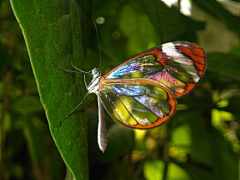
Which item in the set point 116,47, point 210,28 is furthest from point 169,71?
point 210,28

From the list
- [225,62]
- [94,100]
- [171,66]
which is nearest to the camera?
[171,66]

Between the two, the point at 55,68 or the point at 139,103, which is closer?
the point at 55,68

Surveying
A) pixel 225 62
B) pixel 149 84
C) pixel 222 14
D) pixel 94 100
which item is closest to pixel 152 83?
pixel 149 84

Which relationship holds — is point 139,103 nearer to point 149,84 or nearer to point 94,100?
point 149,84

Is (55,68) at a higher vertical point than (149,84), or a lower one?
higher

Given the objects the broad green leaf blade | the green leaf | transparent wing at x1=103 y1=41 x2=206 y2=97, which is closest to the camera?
the broad green leaf blade

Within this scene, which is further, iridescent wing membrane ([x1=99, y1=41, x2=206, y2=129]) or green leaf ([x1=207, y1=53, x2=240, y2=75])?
green leaf ([x1=207, y1=53, x2=240, y2=75])

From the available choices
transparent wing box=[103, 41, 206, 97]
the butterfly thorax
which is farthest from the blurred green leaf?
the butterfly thorax

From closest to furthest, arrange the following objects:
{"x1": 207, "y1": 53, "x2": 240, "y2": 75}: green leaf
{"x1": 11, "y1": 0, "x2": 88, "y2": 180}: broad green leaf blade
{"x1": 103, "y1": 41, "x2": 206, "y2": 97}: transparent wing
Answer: {"x1": 11, "y1": 0, "x2": 88, "y2": 180}: broad green leaf blade
{"x1": 103, "y1": 41, "x2": 206, "y2": 97}: transparent wing
{"x1": 207, "y1": 53, "x2": 240, "y2": 75}: green leaf

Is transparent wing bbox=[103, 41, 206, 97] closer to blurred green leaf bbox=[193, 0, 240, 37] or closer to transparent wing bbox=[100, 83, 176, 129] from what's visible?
transparent wing bbox=[100, 83, 176, 129]
